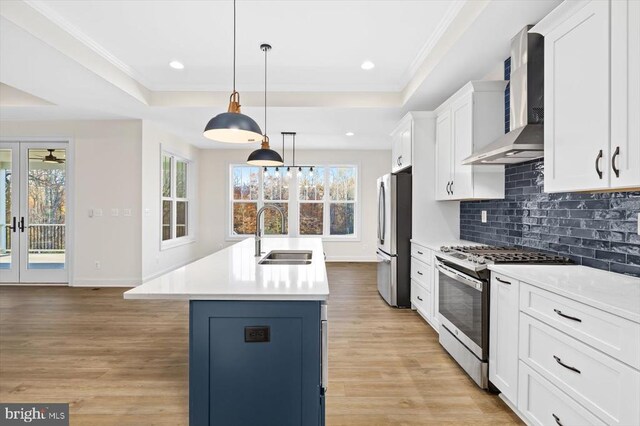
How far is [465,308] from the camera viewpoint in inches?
103

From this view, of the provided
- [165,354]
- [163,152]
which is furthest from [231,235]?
[165,354]

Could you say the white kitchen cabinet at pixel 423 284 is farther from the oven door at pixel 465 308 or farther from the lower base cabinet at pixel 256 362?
the lower base cabinet at pixel 256 362

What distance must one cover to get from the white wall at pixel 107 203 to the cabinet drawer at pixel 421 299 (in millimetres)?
4132

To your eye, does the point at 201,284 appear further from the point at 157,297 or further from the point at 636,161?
the point at 636,161

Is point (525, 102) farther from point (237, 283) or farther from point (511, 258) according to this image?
point (237, 283)

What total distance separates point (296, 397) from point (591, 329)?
136 centimetres

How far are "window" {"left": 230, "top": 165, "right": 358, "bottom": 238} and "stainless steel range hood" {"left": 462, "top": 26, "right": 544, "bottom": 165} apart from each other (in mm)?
5441

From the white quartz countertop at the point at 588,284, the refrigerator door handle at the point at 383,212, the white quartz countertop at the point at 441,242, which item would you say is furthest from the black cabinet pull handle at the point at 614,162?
the refrigerator door handle at the point at 383,212

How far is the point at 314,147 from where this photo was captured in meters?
7.65

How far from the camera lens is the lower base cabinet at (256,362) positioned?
1646 millimetres

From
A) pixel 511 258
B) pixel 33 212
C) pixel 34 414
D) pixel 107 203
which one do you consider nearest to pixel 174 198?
pixel 107 203

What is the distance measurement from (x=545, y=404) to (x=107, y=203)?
5.86m

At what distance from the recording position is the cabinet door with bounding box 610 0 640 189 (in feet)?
4.90

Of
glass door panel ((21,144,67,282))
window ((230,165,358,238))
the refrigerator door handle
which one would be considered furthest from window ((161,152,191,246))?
the refrigerator door handle
